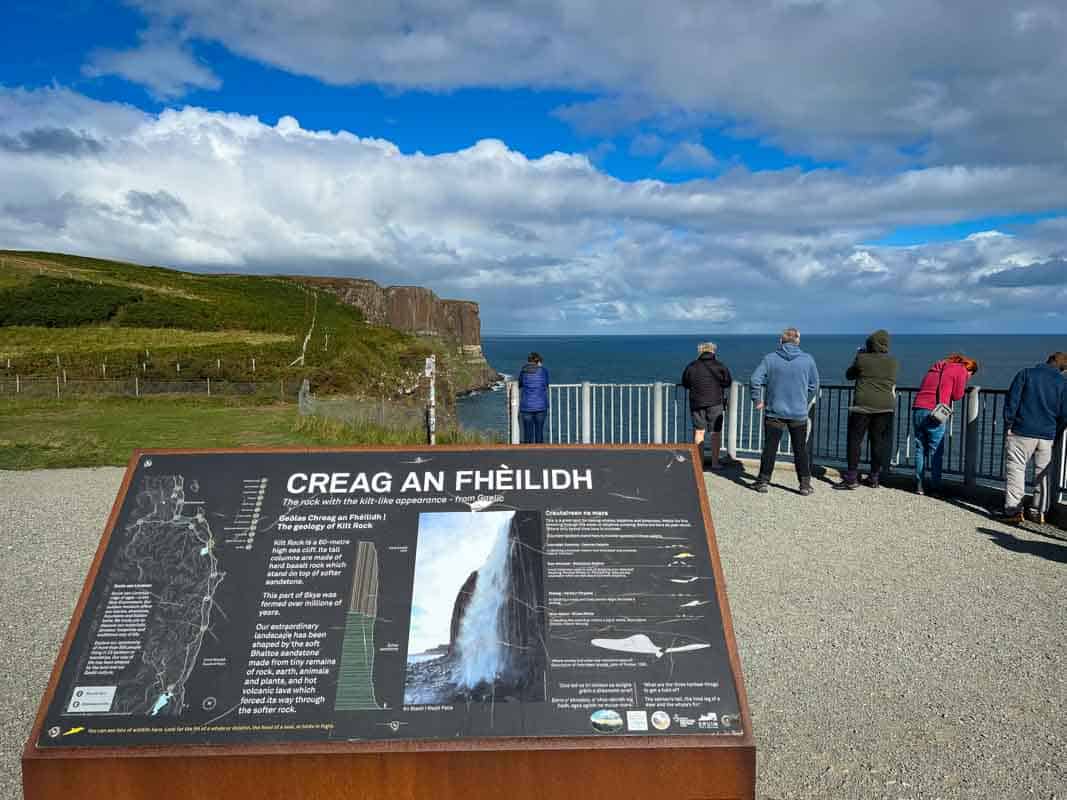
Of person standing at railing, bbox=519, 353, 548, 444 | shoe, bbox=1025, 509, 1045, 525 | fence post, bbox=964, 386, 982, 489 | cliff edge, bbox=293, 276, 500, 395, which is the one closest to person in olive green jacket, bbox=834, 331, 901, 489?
fence post, bbox=964, 386, 982, 489

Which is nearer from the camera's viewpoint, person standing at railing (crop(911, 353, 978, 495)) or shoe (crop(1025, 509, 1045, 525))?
shoe (crop(1025, 509, 1045, 525))

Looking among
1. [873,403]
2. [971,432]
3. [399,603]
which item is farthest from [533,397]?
[399,603]

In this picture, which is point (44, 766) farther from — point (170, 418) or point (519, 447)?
point (170, 418)

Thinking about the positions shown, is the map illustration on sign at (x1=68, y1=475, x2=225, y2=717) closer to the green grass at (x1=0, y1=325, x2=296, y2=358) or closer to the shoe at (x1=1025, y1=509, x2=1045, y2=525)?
the shoe at (x1=1025, y1=509, x2=1045, y2=525)

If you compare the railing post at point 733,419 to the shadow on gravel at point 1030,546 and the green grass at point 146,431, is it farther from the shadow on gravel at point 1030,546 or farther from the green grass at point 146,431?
the green grass at point 146,431

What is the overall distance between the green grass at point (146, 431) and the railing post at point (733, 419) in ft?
14.4

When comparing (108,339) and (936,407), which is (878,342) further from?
(108,339)

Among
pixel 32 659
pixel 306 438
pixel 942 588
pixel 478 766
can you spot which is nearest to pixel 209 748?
pixel 478 766

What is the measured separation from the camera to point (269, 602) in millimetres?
3139

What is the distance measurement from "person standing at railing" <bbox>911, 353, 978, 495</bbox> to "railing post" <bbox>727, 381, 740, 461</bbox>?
8.67 feet

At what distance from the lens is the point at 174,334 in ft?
192

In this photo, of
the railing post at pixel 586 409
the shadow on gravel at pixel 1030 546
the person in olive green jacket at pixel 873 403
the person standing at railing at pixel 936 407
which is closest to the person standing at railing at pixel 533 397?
the railing post at pixel 586 409

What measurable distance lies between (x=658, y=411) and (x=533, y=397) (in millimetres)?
1948

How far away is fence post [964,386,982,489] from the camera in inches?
366
